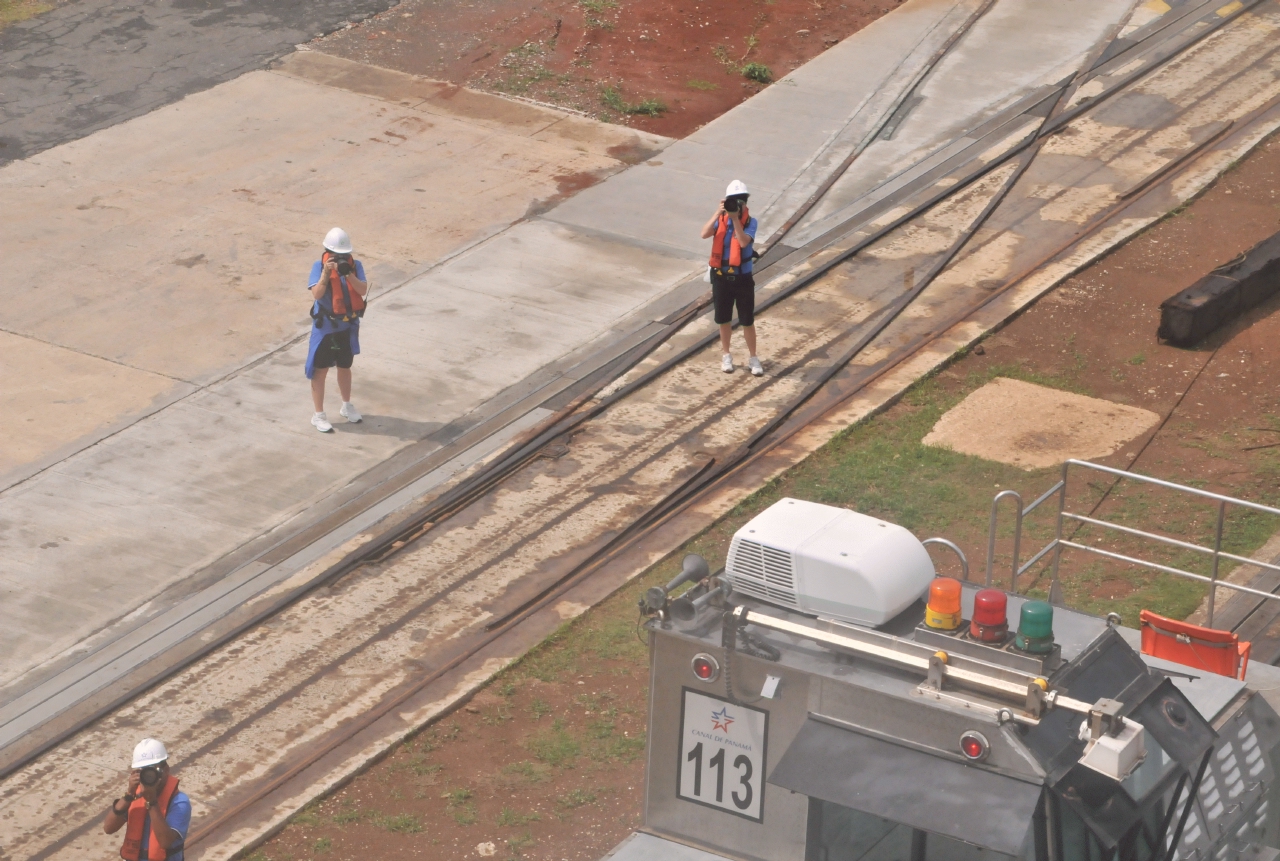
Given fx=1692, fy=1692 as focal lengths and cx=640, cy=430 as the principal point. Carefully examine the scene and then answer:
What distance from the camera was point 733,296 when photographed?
1377cm

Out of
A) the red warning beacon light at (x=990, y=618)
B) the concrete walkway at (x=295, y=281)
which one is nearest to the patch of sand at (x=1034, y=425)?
the concrete walkway at (x=295, y=281)

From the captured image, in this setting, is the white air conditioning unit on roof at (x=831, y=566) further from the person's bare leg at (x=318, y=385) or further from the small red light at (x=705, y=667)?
the person's bare leg at (x=318, y=385)

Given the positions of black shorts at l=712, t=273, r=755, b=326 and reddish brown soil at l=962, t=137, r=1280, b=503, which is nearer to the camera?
reddish brown soil at l=962, t=137, r=1280, b=503

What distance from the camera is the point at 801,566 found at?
6.14 metres

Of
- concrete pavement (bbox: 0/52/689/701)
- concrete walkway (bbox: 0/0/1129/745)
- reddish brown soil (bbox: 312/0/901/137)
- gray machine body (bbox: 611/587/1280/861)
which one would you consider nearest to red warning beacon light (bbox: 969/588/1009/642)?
gray machine body (bbox: 611/587/1280/861)

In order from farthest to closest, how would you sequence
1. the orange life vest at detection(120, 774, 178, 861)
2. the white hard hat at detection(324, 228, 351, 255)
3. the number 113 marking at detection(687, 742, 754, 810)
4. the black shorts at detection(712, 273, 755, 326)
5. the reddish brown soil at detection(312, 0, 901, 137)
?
the reddish brown soil at detection(312, 0, 901, 137) → the black shorts at detection(712, 273, 755, 326) → the white hard hat at detection(324, 228, 351, 255) → the orange life vest at detection(120, 774, 178, 861) → the number 113 marking at detection(687, 742, 754, 810)

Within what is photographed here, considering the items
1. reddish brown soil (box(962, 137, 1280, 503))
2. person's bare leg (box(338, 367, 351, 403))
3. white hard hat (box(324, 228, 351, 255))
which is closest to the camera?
white hard hat (box(324, 228, 351, 255))

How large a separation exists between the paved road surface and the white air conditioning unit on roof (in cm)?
1449

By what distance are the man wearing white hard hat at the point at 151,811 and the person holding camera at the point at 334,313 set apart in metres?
5.57

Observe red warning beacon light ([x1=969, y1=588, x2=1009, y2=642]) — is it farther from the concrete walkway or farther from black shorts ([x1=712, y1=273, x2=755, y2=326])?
black shorts ([x1=712, y1=273, x2=755, y2=326])

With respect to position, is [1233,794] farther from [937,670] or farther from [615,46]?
[615,46]

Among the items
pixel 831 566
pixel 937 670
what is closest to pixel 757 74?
pixel 831 566

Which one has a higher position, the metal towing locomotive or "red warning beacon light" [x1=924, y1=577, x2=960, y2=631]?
"red warning beacon light" [x1=924, y1=577, x2=960, y2=631]

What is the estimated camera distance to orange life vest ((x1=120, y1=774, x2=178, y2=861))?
7523 millimetres
